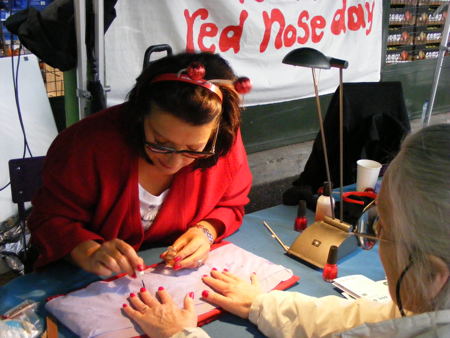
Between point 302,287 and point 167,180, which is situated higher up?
point 167,180

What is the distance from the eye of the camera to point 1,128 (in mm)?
2834

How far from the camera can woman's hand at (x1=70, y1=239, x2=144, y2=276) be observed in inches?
51.1

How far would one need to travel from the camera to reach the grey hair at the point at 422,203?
758 millimetres

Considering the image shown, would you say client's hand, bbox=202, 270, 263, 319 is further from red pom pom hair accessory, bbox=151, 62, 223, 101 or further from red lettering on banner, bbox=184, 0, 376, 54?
red lettering on banner, bbox=184, 0, 376, 54

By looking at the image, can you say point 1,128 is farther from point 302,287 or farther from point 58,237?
point 302,287

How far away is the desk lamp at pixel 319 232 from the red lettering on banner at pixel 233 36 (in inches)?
71.6

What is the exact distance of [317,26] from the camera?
3.83 m

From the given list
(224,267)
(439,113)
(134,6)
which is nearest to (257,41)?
(134,6)

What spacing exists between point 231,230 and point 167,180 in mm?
304

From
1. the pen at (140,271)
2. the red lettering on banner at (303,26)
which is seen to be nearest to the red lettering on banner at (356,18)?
the red lettering on banner at (303,26)

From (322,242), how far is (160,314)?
0.65m

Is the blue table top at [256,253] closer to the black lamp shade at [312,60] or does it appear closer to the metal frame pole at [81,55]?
the black lamp shade at [312,60]

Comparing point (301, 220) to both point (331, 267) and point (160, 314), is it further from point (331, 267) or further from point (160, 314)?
point (160, 314)

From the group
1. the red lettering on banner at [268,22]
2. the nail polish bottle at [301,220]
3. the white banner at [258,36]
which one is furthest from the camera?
the red lettering on banner at [268,22]
